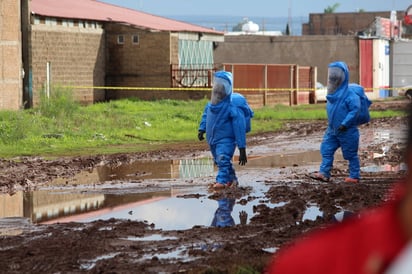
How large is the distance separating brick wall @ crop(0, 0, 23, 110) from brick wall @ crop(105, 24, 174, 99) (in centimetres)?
955

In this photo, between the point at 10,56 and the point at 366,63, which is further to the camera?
the point at 366,63

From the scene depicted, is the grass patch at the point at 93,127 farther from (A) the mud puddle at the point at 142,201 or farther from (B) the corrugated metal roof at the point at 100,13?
(B) the corrugated metal roof at the point at 100,13

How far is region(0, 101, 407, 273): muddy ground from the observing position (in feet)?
27.9

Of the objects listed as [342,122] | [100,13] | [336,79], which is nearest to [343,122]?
[342,122]

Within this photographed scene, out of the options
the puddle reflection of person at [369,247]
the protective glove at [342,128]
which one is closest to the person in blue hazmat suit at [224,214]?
the protective glove at [342,128]

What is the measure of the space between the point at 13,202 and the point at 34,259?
4.94 metres

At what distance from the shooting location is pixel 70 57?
122 ft

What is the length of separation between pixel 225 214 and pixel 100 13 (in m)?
30.3

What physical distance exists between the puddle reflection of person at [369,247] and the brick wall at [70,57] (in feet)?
104

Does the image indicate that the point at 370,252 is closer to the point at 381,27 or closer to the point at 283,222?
the point at 283,222

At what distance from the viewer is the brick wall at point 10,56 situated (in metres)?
30.1

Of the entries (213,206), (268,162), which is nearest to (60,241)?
(213,206)

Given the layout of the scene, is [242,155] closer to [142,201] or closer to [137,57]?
[142,201]

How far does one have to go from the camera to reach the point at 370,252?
1836 mm
